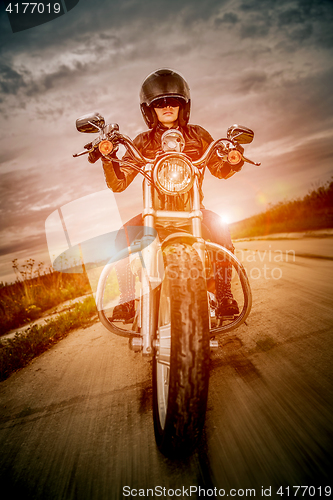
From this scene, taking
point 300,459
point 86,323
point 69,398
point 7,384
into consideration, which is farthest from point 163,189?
point 86,323

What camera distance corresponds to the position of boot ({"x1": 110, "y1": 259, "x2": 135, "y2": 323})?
7.70 feet

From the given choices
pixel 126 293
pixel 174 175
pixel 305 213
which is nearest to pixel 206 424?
pixel 126 293

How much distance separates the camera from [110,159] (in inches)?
74.4

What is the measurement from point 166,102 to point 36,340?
3.70 metres

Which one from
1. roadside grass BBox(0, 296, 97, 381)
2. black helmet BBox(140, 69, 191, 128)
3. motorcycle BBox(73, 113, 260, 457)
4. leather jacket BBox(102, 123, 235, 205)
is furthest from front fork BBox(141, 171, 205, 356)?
→ roadside grass BBox(0, 296, 97, 381)

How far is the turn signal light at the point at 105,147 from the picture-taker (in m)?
1.75

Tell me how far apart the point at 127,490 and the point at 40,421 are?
1.01 m

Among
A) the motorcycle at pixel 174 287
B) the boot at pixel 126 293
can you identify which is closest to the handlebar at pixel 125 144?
the motorcycle at pixel 174 287

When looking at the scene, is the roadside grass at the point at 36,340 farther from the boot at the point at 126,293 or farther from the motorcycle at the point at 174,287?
the motorcycle at the point at 174,287

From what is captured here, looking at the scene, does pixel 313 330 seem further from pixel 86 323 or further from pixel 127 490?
pixel 86 323

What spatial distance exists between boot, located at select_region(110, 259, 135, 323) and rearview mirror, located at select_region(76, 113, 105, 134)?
1211 millimetres

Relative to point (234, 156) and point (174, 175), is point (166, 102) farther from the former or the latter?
point (174, 175)

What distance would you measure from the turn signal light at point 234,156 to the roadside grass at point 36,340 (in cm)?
338

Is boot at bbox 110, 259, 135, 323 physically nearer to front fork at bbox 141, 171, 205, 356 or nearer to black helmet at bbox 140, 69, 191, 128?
front fork at bbox 141, 171, 205, 356
